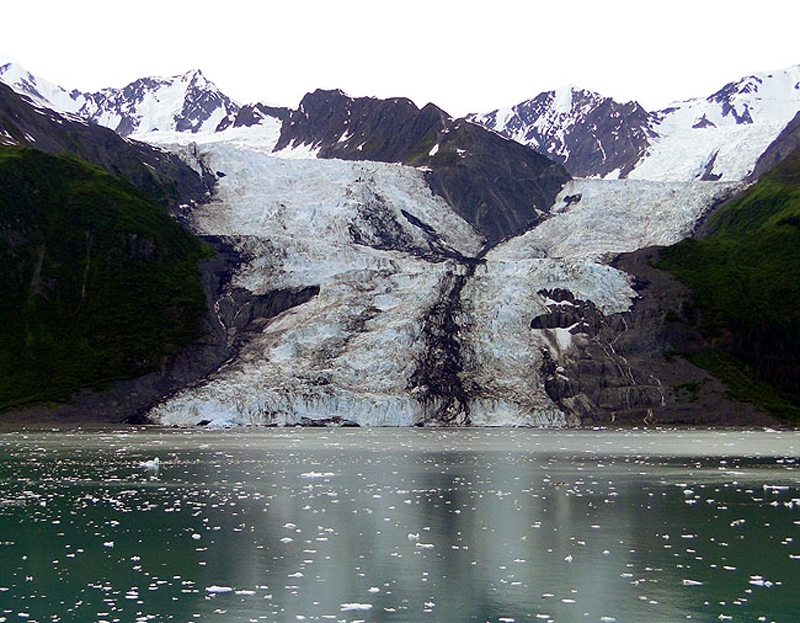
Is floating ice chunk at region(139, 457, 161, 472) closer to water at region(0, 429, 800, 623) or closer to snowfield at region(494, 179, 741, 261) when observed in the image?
water at region(0, 429, 800, 623)

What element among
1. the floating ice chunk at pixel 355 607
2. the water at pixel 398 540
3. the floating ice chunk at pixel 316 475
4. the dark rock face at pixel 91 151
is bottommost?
the floating ice chunk at pixel 355 607

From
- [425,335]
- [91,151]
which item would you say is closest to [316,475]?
[425,335]

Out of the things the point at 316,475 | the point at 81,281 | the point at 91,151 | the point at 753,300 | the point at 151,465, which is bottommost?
the point at 316,475

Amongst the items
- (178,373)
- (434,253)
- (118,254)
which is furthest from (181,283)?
(434,253)

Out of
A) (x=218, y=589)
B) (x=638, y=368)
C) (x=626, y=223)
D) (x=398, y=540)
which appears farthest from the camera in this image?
(x=626, y=223)

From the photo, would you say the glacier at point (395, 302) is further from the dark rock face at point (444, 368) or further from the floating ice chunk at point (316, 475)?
the floating ice chunk at point (316, 475)

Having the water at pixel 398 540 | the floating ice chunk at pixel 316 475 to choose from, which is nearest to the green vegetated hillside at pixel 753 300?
the water at pixel 398 540

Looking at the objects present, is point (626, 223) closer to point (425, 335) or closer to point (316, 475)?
point (425, 335)
